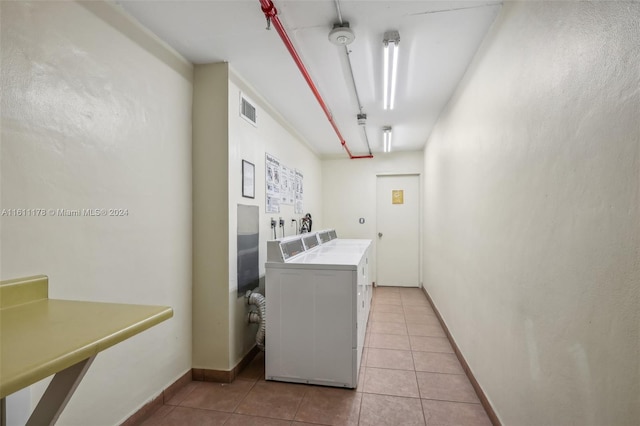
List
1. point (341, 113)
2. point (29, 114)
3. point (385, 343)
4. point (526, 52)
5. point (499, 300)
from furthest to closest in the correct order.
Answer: point (341, 113) < point (385, 343) < point (499, 300) < point (526, 52) < point (29, 114)

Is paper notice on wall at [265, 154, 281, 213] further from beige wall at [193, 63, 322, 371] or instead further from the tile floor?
the tile floor

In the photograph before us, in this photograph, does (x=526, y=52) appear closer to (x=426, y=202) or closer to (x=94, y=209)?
(x=94, y=209)

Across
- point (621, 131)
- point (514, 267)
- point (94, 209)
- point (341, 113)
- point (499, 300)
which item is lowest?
point (499, 300)

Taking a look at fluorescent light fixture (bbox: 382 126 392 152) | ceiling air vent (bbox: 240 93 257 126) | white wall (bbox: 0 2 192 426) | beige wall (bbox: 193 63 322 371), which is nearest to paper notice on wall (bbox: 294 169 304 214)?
fluorescent light fixture (bbox: 382 126 392 152)

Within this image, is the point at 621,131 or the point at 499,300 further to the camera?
the point at 499,300

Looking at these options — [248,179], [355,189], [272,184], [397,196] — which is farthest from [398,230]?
[248,179]

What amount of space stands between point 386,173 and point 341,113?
7.61 feet

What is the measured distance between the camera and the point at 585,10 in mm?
1016

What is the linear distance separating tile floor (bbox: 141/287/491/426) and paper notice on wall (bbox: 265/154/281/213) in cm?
153

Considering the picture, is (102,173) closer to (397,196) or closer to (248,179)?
(248,179)

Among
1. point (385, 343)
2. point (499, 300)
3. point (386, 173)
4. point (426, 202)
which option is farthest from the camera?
point (386, 173)

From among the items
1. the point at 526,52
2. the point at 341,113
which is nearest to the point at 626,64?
the point at 526,52

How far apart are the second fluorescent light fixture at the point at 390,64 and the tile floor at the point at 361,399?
8.04ft

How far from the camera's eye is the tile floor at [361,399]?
1.96 metres
